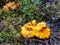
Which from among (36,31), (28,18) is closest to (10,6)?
(28,18)

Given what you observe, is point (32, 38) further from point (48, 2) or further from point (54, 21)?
point (48, 2)

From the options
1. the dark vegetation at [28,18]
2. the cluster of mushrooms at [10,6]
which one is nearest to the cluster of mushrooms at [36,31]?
the dark vegetation at [28,18]

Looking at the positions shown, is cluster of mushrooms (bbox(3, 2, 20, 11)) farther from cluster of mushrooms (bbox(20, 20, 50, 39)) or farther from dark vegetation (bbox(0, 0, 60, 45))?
cluster of mushrooms (bbox(20, 20, 50, 39))

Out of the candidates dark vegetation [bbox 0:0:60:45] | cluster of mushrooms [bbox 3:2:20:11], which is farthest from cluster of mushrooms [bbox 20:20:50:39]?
cluster of mushrooms [bbox 3:2:20:11]

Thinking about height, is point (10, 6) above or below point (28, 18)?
above

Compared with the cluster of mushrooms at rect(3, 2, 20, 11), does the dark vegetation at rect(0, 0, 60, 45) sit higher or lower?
lower

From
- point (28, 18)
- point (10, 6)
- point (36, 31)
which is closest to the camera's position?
point (36, 31)

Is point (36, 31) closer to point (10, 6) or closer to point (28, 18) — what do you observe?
point (28, 18)

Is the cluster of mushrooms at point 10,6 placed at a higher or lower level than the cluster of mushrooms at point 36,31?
higher

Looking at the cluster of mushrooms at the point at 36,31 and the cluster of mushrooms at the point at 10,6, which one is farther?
the cluster of mushrooms at the point at 10,6

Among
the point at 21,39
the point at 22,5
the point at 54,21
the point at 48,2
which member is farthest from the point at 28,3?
the point at 21,39

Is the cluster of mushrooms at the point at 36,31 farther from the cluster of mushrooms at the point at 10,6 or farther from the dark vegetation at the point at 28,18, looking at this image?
the cluster of mushrooms at the point at 10,6
